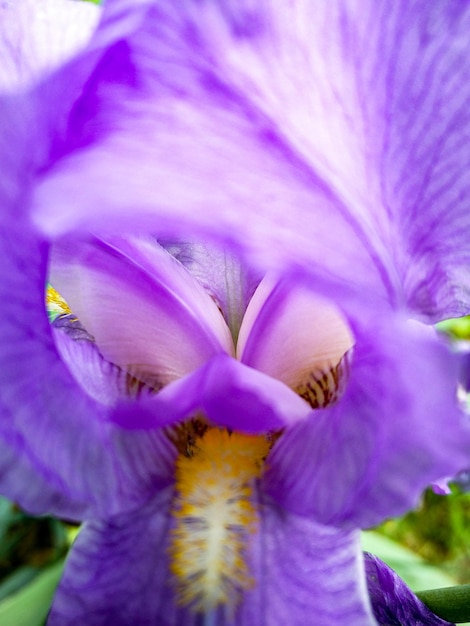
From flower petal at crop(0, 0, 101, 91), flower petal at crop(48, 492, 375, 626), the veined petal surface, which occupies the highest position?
flower petal at crop(0, 0, 101, 91)

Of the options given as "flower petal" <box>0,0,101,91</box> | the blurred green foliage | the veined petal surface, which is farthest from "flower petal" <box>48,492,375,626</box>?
the blurred green foliage

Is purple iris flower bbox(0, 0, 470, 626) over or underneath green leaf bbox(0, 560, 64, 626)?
over

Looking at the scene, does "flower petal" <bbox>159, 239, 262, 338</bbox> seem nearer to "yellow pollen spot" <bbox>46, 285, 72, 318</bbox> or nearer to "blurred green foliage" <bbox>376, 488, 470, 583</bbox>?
"yellow pollen spot" <bbox>46, 285, 72, 318</bbox>

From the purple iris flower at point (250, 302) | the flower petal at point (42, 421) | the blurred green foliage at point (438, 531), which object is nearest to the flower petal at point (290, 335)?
the purple iris flower at point (250, 302)

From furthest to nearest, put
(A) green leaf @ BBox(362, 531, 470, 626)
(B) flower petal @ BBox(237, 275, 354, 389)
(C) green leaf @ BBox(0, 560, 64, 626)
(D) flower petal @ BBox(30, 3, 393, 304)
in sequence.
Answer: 1. (A) green leaf @ BBox(362, 531, 470, 626)
2. (C) green leaf @ BBox(0, 560, 64, 626)
3. (B) flower petal @ BBox(237, 275, 354, 389)
4. (D) flower petal @ BBox(30, 3, 393, 304)

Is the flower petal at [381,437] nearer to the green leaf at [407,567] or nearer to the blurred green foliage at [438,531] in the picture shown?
the green leaf at [407,567]

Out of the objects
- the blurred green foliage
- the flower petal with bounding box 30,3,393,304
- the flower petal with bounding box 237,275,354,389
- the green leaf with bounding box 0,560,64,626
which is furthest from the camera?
the blurred green foliage

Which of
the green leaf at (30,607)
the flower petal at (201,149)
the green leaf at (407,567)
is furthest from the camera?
the green leaf at (407,567)
